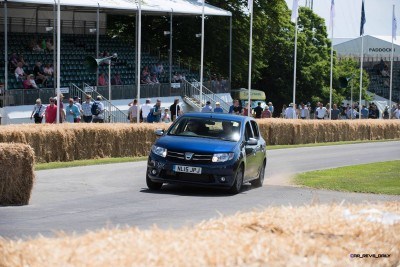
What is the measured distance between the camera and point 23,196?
1678cm

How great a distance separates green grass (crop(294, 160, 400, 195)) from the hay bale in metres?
7.64

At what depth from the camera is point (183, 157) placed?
19562mm

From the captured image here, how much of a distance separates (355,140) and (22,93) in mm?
19937

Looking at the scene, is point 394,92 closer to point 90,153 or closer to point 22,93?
point 22,93

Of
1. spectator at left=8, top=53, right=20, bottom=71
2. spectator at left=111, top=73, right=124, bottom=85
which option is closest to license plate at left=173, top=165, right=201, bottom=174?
spectator at left=8, top=53, right=20, bottom=71

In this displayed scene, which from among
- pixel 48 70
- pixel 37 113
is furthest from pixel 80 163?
pixel 48 70

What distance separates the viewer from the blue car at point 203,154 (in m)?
19.5

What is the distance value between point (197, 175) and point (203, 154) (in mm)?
411

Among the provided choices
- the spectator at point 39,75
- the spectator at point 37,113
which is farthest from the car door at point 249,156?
the spectator at point 39,75

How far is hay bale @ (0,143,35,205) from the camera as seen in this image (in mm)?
16531

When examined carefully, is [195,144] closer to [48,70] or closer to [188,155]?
[188,155]

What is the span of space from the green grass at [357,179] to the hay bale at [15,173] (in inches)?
301

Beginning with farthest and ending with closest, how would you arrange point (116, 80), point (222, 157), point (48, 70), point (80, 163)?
point (116, 80)
point (48, 70)
point (80, 163)
point (222, 157)

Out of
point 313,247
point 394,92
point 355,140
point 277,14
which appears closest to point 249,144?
point 313,247
